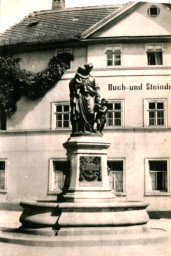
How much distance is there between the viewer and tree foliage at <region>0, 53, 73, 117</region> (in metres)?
24.9

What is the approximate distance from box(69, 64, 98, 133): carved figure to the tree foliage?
12.1 metres

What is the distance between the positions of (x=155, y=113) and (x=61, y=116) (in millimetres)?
5021

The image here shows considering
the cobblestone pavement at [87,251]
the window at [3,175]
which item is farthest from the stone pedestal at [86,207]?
the window at [3,175]

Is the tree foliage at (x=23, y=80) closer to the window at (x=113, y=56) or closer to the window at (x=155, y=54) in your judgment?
the window at (x=113, y=56)

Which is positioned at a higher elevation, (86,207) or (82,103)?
(82,103)

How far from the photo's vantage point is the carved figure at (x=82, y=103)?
12773 millimetres

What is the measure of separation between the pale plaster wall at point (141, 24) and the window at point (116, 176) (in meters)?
6.70

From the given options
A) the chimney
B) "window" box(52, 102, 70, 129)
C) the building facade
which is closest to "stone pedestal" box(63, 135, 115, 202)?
the building facade

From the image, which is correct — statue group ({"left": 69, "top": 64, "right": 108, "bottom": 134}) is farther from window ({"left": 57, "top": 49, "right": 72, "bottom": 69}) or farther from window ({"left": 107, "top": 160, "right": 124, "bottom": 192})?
window ({"left": 57, "top": 49, "right": 72, "bottom": 69})

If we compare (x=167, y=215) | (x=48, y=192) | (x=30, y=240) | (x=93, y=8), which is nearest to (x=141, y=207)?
(x=30, y=240)

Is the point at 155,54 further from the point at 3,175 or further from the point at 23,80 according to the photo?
the point at 3,175

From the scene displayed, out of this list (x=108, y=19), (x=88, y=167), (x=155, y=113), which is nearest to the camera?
(x=88, y=167)

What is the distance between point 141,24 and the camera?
23859mm

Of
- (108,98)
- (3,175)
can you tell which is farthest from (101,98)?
(3,175)
